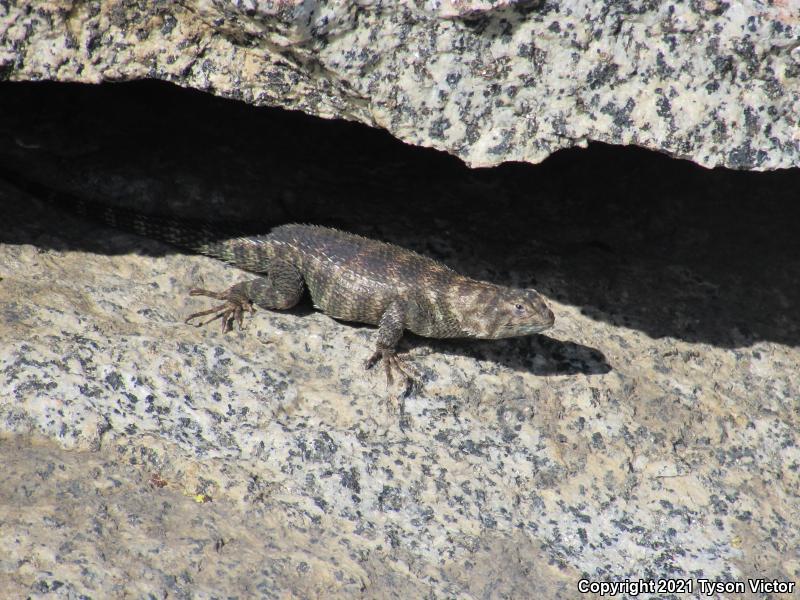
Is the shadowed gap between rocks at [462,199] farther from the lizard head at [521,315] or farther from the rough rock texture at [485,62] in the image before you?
the rough rock texture at [485,62]

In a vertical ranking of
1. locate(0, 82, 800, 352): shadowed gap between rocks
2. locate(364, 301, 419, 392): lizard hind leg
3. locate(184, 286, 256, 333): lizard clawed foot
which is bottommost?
locate(184, 286, 256, 333): lizard clawed foot

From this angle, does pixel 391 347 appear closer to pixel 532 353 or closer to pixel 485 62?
pixel 532 353

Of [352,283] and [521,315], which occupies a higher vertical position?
[521,315]

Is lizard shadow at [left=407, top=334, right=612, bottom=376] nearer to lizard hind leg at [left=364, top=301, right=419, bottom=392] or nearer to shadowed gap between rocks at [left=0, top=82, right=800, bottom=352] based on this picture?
shadowed gap between rocks at [left=0, top=82, right=800, bottom=352]

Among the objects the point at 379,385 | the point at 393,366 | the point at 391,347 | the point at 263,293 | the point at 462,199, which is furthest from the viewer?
the point at 462,199

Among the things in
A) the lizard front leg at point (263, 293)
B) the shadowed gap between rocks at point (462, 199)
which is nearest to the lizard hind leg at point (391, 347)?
the shadowed gap between rocks at point (462, 199)

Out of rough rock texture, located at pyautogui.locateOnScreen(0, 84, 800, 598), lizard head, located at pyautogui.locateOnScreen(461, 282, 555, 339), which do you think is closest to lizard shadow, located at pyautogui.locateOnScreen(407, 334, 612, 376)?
rough rock texture, located at pyautogui.locateOnScreen(0, 84, 800, 598)

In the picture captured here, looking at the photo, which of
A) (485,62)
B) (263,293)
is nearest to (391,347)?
(263,293)
